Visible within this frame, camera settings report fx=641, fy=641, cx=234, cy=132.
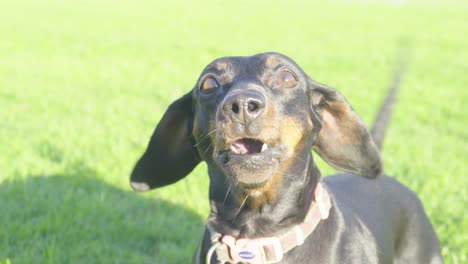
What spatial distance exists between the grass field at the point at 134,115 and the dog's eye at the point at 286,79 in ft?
6.23

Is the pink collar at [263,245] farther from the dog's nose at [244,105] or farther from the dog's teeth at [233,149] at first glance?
the dog's nose at [244,105]

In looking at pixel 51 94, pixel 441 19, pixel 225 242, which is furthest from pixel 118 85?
pixel 441 19

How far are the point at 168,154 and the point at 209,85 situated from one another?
752 millimetres

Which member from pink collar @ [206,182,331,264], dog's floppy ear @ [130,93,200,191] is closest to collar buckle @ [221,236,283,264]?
pink collar @ [206,182,331,264]

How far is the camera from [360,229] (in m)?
3.86

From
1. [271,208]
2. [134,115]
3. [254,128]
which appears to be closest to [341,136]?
[271,208]

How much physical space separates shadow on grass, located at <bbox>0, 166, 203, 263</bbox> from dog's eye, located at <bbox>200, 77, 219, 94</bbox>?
1.71 meters

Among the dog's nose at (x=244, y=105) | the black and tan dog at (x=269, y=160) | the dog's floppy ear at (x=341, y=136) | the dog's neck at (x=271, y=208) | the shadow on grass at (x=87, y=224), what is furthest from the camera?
the shadow on grass at (x=87, y=224)

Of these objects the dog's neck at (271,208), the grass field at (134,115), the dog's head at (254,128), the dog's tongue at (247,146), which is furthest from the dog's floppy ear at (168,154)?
the grass field at (134,115)

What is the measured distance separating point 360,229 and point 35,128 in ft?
16.0

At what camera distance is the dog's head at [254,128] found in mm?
3121

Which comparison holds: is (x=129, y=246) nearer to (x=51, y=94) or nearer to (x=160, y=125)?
(x=160, y=125)

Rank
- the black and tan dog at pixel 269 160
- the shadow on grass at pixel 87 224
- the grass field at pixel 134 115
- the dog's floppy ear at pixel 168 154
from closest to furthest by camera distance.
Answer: the black and tan dog at pixel 269 160 < the dog's floppy ear at pixel 168 154 < the shadow on grass at pixel 87 224 < the grass field at pixel 134 115

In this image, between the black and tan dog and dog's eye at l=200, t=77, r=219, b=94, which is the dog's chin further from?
dog's eye at l=200, t=77, r=219, b=94
